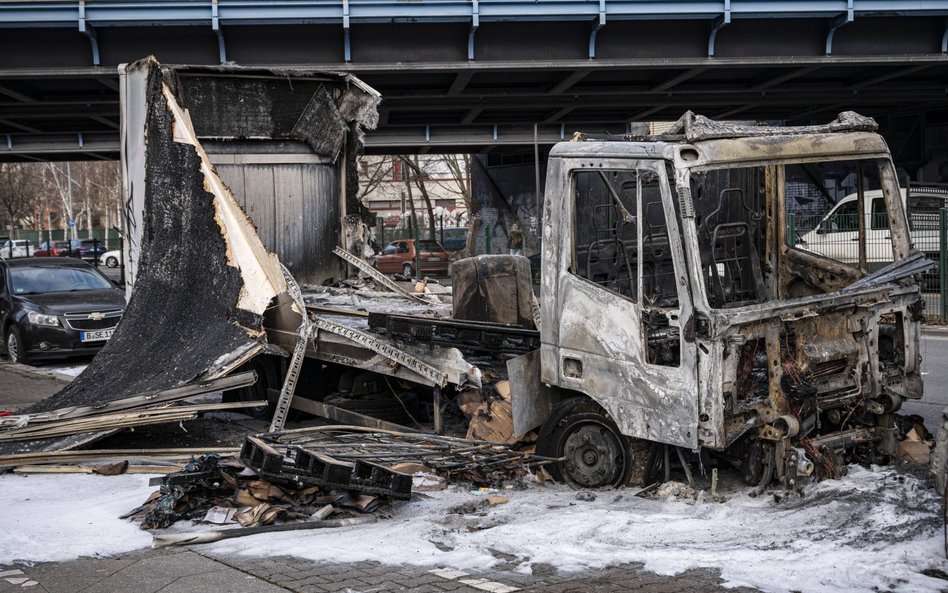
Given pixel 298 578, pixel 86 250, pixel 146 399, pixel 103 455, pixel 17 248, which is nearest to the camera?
pixel 298 578

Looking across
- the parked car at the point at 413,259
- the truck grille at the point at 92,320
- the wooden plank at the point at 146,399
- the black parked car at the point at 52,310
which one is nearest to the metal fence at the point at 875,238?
the wooden plank at the point at 146,399

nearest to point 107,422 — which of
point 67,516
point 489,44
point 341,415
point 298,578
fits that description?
point 67,516

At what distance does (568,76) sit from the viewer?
23656mm

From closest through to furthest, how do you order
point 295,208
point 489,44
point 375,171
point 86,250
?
point 295,208
point 489,44
point 375,171
point 86,250

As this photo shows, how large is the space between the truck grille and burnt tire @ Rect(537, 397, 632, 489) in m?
10.1

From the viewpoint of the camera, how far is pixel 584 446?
260 inches

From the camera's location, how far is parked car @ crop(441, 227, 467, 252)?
37656 millimetres

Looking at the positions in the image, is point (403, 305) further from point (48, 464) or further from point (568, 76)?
point (568, 76)

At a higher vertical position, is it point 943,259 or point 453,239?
point 453,239

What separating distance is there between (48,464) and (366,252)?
520 cm

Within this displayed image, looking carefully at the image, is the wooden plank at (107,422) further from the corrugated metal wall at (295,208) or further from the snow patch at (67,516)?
the corrugated metal wall at (295,208)

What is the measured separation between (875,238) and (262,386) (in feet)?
20.5

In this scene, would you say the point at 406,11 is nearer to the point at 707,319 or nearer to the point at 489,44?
the point at 489,44

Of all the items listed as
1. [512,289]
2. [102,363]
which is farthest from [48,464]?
[512,289]
